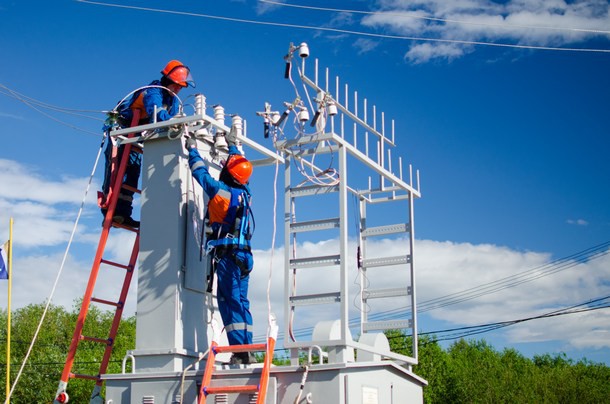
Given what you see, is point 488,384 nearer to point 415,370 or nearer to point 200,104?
point 415,370

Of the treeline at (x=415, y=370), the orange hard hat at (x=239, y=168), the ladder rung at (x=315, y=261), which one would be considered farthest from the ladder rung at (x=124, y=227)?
the treeline at (x=415, y=370)

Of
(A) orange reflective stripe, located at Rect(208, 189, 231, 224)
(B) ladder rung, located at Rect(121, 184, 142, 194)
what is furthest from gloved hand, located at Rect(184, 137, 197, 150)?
(B) ladder rung, located at Rect(121, 184, 142, 194)

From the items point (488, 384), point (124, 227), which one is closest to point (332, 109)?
point (124, 227)

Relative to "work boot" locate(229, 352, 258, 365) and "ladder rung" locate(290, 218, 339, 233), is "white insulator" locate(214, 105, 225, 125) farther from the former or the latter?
"work boot" locate(229, 352, 258, 365)

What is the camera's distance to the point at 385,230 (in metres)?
10.9

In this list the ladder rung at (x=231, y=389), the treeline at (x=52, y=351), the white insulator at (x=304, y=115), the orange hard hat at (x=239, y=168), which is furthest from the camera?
the treeline at (x=52, y=351)

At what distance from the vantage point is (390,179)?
10.5m

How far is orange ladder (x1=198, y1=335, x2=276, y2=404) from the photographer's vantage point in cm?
806

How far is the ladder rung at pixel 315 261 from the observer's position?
28.2 ft

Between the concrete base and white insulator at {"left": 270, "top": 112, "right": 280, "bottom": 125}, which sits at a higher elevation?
white insulator at {"left": 270, "top": 112, "right": 280, "bottom": 125}

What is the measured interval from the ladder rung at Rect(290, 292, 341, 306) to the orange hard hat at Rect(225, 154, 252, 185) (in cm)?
181

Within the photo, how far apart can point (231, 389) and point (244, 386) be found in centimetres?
14

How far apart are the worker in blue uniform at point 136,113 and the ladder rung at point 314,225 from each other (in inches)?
109

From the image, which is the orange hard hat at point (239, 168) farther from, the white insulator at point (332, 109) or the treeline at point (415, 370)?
the treeline at point (415, 370)
